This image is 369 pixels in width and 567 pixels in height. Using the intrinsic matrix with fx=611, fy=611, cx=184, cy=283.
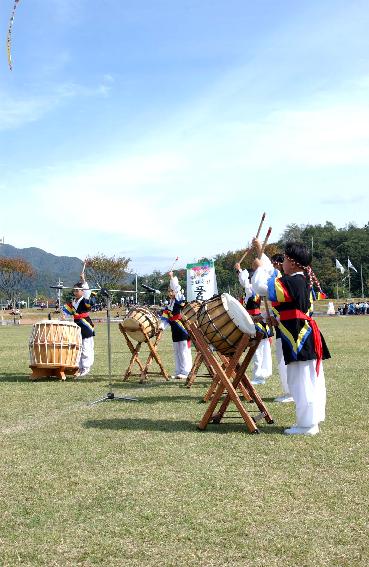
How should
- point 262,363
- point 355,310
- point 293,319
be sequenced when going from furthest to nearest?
point 355,310 < point 262,363 < point 293,319

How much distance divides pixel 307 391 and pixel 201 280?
21702 millimetres

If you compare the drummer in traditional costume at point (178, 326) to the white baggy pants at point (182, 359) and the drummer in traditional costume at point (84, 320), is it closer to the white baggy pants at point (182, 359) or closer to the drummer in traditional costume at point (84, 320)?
the white baggy pants at point (182, 359)

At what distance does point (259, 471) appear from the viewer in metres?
5.09

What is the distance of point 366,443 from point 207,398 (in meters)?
2.95

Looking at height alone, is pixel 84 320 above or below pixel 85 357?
above

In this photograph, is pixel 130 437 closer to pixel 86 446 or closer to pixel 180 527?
pixel 86 446

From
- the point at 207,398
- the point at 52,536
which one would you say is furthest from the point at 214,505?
the point at 207,398

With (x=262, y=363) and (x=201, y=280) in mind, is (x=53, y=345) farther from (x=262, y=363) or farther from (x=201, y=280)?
(x=201, y=280)

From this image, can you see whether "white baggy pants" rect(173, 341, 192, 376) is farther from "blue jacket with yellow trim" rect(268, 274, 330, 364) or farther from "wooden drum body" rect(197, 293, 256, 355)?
"blue jacket with yellow trim" rect(268, 274, 330, 364)

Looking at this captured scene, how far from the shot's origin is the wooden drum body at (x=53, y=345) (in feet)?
36.3

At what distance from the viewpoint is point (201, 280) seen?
2798cm

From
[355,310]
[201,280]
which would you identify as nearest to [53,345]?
[201,280]

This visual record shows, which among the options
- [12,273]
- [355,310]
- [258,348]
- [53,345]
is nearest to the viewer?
[258,348]

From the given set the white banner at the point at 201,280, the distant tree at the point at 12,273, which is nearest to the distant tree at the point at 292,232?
the distant tree at the point at 12,273
